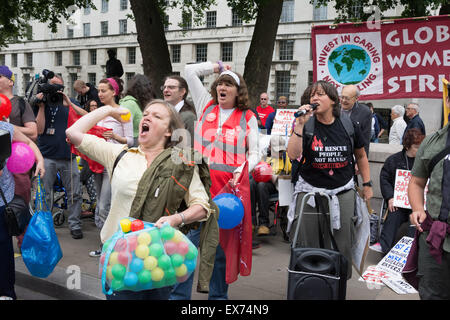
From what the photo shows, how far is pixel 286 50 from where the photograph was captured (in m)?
41.7

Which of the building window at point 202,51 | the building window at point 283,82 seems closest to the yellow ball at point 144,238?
the building window at point 283,82

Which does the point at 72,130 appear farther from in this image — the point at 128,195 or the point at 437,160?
the point at 437,160

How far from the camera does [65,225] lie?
6.58 m

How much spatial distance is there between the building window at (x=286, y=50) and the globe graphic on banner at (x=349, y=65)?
35.3m

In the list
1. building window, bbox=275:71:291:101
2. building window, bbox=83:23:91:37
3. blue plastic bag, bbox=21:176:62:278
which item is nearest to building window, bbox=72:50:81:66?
building window, bbox=83:23:91:37

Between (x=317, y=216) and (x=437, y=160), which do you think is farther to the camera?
(x=317, y=216)

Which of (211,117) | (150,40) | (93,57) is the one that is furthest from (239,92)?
(93,57)

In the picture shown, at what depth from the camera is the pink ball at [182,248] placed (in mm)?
2342

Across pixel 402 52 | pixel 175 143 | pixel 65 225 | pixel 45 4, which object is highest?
pixel 45 4

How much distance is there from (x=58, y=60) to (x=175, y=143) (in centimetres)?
6105

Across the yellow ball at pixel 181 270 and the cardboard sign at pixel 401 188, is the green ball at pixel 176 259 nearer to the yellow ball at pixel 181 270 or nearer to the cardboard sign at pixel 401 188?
the yellow ball at pixel 181 270

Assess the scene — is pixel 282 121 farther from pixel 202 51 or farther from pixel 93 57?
pixel 93 57
